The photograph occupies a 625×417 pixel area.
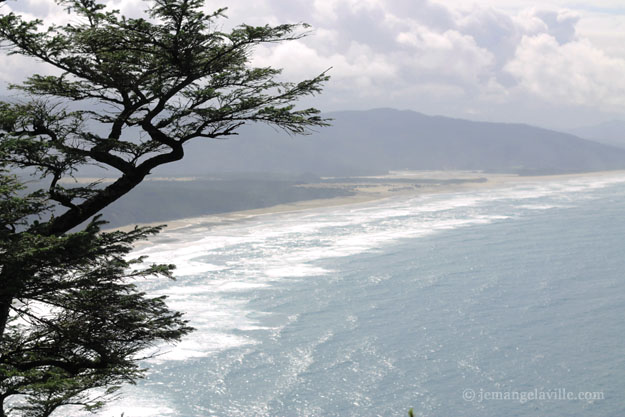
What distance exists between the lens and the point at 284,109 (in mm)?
9164

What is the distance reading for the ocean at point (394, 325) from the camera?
64.1 feet

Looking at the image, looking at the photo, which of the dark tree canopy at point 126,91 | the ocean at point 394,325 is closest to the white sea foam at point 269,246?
the ocean at point 394,325

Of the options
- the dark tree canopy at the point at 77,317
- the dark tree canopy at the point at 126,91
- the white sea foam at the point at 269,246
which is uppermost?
the dark tree canopy at the point at 126,91

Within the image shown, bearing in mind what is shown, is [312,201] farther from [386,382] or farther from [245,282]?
[386,382]

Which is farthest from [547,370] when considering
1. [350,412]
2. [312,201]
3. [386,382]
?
[312,201]

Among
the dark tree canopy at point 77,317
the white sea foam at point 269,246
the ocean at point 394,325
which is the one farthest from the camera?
the white sea foam at point 269,246

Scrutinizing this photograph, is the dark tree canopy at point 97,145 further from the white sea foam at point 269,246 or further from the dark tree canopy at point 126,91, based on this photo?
the white sea foam at point 269,246

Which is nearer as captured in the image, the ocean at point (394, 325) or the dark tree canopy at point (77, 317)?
the dark tree canopy at point (77, 317)

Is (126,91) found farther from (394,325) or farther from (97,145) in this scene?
(394,325)

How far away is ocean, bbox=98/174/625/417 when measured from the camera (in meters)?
19.5

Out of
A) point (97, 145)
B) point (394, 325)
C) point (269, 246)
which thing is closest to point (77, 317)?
point (97, 145)

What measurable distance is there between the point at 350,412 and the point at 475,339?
28.3ft

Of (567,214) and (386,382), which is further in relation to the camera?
(567,214)

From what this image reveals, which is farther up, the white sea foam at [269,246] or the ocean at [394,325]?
the white sea foam at [269,246]
